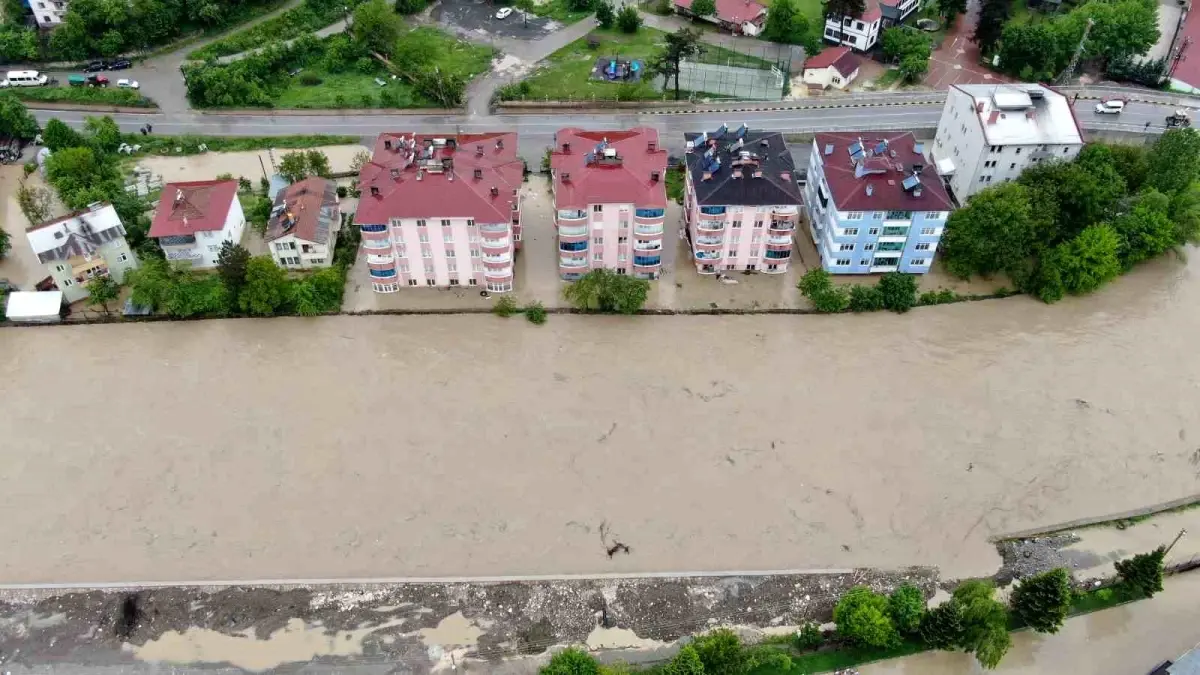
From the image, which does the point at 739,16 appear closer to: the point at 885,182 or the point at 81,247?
the point at 885,182

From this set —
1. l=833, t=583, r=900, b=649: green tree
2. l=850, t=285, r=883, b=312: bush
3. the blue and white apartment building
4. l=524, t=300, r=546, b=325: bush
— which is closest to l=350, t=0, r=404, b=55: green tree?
l=524, t=300, r=546, b=325: bush

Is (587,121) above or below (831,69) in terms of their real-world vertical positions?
below

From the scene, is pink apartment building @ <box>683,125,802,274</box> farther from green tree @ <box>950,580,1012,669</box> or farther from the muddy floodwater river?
green tree @ <box>950,580,1012,669</box>

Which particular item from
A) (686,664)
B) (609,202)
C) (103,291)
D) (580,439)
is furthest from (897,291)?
(103,291)

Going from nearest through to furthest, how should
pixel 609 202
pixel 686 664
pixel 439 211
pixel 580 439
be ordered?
pixel 686 664 → pixel 580 439 → pixel 439 211 → pixel 609 202

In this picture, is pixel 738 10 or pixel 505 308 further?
pixel 738 10

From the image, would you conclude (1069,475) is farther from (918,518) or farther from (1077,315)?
(1077,315)

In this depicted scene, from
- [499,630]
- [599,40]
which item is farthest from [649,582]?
[599,40]
